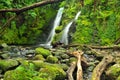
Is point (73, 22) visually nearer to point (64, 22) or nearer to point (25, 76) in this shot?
point (64, 22)

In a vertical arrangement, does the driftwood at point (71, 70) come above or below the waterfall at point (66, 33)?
above

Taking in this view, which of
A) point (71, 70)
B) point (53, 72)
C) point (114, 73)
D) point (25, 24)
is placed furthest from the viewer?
point (25, 24)

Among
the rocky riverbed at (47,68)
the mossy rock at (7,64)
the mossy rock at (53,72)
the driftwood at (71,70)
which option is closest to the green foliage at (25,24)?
the rocky riverbed at (47,68)

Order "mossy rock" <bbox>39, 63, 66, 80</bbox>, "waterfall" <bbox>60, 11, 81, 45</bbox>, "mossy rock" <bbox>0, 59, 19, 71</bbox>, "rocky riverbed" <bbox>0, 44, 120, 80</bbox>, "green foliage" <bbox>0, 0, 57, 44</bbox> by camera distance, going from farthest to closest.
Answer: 1. "green foliage" <bbox>0, 0, 57, 44</bbox>
2. "waterfall" <bbox>60, 11, 81, 45</bbox>
3. "mossy rock" <bbox>0, 59, 19, 71</bbox>
4. "mossy rock" <bbox>39, 63, 66, 80</bbox>
5. "rocky riverbed" <bbox>0, 44, 120, 80</bbox>

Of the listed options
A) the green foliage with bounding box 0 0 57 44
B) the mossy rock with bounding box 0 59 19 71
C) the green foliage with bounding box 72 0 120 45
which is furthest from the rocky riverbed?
the green foliage with bounding box 0 0 57 44

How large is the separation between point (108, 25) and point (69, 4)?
5130mm

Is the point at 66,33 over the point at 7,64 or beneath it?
beneath

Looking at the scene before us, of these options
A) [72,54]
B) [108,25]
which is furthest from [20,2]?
[72,54]

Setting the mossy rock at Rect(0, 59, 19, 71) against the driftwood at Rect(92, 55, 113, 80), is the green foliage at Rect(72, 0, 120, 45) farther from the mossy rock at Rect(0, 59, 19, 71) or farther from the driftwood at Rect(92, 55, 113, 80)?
the mossy rock at Rect(0, 59, 19, 71)

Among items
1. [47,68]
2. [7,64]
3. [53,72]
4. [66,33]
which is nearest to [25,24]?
[66,33]

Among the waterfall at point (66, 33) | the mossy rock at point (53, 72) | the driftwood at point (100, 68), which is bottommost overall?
the waterfall at point (66, 33)

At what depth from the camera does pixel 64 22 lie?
55.2ft

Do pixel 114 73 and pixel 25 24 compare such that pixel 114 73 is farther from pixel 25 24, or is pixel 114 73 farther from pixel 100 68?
pixel 25 24

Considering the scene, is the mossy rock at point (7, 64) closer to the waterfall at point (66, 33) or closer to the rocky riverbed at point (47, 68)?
the rocky riverbed at point (47, 68)
